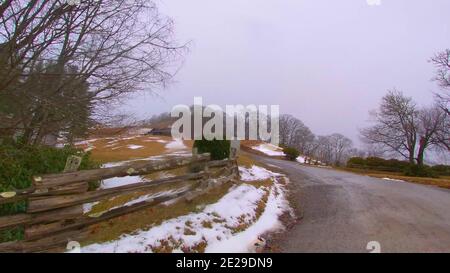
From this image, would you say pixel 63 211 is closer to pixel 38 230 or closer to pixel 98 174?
pixel 38 230

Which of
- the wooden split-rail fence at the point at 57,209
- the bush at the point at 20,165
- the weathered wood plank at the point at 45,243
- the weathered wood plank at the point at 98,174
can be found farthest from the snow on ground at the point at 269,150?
the weathered wood plank at the point at 45,243

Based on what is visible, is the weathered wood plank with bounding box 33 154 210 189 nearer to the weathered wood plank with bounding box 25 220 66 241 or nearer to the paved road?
the weathered wood plank with bounding box 25 220 66 241

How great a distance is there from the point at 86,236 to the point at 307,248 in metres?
3.71

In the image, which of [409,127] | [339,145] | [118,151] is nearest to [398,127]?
[409,127]

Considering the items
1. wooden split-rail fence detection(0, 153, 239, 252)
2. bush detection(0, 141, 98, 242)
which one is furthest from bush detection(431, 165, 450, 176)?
wooden split-rail fence detection(0, 153, 239, 252)

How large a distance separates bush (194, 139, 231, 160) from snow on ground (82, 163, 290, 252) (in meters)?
4.20

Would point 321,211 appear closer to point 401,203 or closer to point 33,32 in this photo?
point 401,203

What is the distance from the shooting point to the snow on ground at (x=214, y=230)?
6027 millimetres

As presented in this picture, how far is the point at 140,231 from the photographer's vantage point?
260 inches

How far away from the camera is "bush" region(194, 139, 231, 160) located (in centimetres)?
1461

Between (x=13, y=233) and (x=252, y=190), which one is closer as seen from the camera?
(x=13, y=233)

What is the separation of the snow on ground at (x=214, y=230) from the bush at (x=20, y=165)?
434 centimetres
